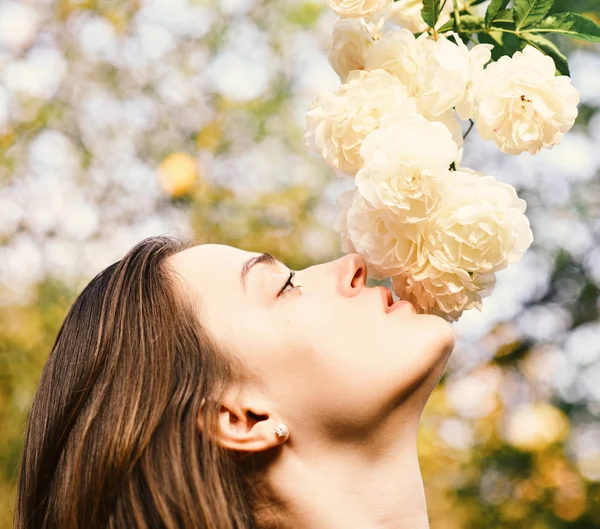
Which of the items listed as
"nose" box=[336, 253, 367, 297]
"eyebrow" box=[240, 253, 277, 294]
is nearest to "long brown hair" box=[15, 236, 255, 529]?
"eyebrow" box=[240, 253, 277, 294]

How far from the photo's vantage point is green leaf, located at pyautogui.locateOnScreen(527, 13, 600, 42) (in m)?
1.81

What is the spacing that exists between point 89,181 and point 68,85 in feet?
2.46

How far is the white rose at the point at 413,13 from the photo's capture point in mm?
2006

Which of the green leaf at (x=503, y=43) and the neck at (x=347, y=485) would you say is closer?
the neck at (x=347, y=485)

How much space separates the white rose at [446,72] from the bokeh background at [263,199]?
3635mm

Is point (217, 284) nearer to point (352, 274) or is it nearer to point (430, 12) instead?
point (352, 274)

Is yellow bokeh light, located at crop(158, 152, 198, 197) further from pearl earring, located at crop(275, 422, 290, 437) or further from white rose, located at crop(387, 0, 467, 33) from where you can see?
pearl earring, located at crop(275, 422, 290, 437)

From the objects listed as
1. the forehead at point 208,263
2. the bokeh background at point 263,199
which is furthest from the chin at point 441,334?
the bokeh background at point 263,199

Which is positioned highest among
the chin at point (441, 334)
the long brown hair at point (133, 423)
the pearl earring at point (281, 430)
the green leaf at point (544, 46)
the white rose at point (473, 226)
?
the green leaf at point (544, 46)

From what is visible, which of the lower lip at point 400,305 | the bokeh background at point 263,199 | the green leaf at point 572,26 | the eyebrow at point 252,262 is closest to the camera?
the green leaf at point 572,26

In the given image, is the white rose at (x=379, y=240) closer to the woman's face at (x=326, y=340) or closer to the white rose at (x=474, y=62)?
the woman's face at (x=326, y=340)

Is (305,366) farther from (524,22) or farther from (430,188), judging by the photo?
(524,22)

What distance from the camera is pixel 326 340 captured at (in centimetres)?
186

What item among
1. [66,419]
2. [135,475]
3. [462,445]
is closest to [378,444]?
[135,475]
